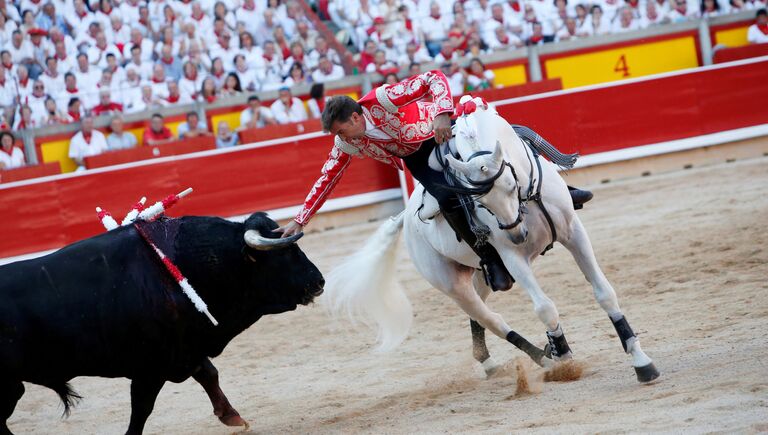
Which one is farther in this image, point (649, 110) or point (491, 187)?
point (649, 110)

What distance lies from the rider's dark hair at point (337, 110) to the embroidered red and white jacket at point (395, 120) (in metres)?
0.16

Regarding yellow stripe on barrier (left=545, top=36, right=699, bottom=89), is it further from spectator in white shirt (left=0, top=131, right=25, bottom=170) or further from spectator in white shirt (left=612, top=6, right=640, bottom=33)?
spectator in white shirt (left=0, top=131, right=25, bottom=170)

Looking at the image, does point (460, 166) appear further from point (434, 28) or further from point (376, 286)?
point (434, 28)

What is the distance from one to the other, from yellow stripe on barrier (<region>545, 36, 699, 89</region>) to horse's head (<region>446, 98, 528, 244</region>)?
912 cm

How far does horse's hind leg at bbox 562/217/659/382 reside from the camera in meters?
4.44

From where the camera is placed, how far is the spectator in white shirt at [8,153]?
10969mm

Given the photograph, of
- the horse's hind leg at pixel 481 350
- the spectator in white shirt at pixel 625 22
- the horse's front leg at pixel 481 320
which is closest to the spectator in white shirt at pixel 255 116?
the spectator in white shirt at pixel 625 22

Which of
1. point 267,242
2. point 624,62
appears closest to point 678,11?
point 624,62

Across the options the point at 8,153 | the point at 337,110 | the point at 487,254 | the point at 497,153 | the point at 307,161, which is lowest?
the point at 307,161

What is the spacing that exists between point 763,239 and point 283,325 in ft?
11.9

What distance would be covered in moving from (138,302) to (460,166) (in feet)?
5.27

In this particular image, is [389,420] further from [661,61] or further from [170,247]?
[661,61]

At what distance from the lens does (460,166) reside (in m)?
4.45

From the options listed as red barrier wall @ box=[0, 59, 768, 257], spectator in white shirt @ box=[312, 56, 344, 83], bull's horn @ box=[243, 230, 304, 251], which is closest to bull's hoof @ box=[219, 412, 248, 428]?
bull's horn @ box=[243, 230, 304, 251]
